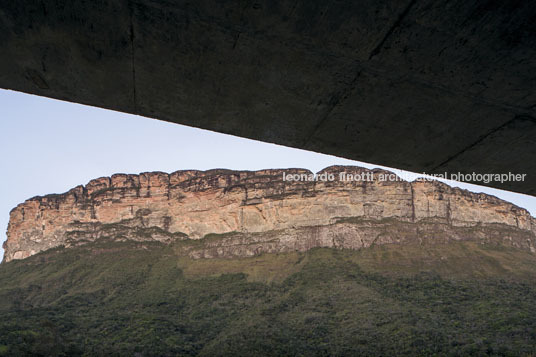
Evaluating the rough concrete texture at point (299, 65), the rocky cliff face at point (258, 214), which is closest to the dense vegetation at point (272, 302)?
the rocky cliff face at point (258, 214)

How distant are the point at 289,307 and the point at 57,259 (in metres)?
49.9

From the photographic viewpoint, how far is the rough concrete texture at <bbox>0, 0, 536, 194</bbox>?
1.61 metres

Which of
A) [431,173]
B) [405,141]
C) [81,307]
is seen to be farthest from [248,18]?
[81,307]

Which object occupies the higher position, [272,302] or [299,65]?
[299,65]

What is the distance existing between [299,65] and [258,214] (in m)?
78.1

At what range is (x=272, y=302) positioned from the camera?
194 ft

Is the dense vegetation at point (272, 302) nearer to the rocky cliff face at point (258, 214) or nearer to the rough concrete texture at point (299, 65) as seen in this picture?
the rocky cliff face at point (258, 214)

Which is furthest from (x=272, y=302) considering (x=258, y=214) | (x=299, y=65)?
(x=299, y=65)

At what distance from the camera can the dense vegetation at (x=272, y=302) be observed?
37.9 meters

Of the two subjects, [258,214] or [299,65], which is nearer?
[299,65]

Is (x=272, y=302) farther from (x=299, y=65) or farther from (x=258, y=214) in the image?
(x=299, y=65)

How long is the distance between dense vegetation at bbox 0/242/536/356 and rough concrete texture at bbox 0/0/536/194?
34.7 m

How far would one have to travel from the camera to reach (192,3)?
1.55m

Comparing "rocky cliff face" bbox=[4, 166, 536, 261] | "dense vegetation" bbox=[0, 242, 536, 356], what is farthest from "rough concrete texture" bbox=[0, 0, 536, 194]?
"rocky cliff face" bbox=[4, 166, 536, 261]
